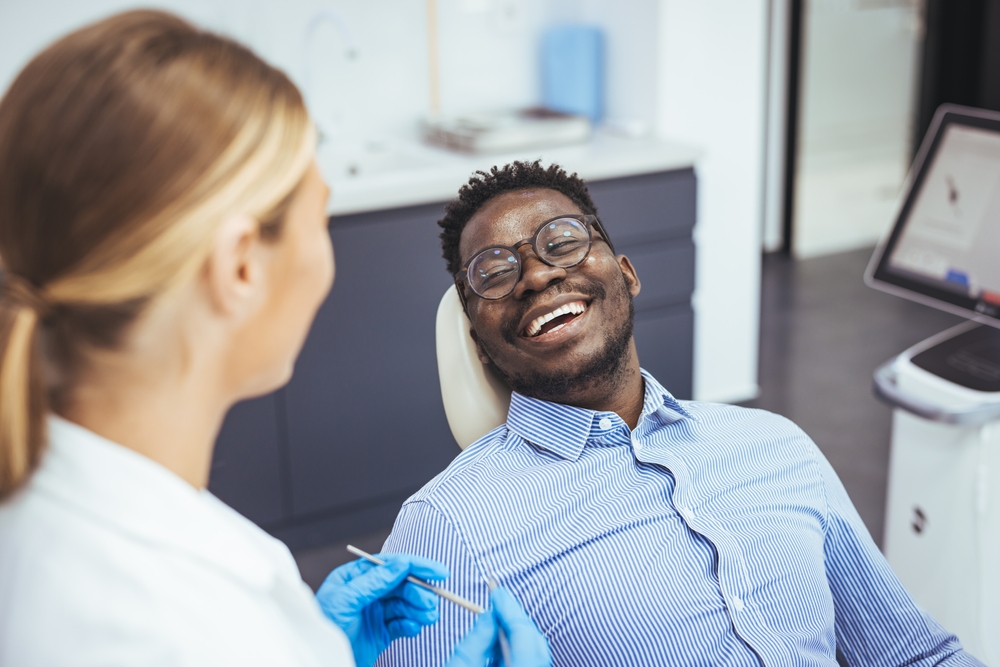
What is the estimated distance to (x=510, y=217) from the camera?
1396 mm

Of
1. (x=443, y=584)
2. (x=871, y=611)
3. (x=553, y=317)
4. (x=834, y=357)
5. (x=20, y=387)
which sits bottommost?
(x=834, y=357)

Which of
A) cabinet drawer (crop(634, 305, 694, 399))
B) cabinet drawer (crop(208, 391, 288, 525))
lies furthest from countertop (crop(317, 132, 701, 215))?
cabinet drawer (crop(208, 391, 288, 525))

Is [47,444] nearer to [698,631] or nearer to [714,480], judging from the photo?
[698,631]

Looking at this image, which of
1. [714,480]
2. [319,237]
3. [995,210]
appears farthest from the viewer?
[995,210]

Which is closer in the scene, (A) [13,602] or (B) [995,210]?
(A) [13,602]

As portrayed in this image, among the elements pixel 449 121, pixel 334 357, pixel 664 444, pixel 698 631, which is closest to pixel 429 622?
pixel 698 631

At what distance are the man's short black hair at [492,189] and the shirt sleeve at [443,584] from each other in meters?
0.43

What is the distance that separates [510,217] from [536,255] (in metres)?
0.07

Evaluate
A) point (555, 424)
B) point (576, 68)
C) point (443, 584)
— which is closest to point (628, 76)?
point (576, 68)

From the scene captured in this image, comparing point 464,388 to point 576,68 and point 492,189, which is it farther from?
point 576,68

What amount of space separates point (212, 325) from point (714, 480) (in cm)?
83

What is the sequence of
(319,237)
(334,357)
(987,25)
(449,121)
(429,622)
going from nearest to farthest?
(319,237), (429,622), (334,357), (449,121), (987,25)

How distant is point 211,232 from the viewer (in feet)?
2.13

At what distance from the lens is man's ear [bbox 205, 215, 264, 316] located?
0.66 m
